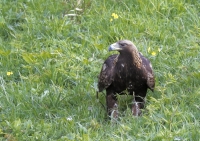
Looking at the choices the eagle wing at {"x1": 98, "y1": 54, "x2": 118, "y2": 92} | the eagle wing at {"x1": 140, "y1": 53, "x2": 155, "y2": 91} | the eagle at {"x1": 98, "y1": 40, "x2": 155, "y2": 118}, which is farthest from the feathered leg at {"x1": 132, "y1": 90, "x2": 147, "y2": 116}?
the eagle wing at {"x1": 98, "y1": 54, "x2": 118, "y2": 92}

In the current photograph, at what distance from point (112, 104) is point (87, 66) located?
1146 millimetres

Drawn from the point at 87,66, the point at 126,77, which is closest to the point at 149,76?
the point at 126,77

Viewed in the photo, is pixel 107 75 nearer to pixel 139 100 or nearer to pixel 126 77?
pixel 126 77

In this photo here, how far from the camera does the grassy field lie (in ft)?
21.1

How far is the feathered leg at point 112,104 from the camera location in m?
6.92

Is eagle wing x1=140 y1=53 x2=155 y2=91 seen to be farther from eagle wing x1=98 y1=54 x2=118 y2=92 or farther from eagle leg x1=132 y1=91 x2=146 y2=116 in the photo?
eagle wing x1=98 y1=54 x2=118 y2=92

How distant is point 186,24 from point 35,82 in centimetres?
251

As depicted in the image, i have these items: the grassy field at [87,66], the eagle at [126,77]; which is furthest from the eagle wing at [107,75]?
the grassy field at [87,66]

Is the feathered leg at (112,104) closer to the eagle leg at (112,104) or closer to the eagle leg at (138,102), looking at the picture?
the eagle leg at (112,104)

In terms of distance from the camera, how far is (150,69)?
703 centimetres

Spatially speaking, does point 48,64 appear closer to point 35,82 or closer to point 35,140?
point 35,82

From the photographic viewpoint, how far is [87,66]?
8.00 metres

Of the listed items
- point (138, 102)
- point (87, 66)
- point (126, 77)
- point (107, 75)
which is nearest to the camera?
point (126, 77)

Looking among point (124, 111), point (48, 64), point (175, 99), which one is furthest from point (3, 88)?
point (175, 99)
